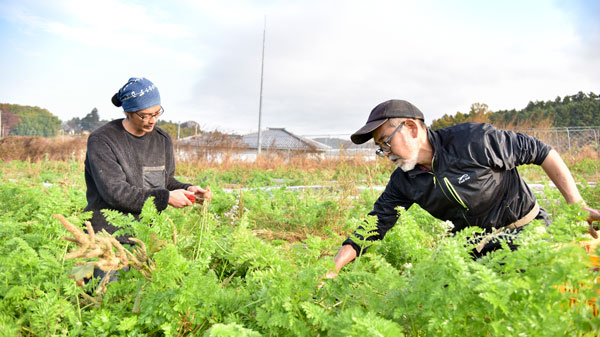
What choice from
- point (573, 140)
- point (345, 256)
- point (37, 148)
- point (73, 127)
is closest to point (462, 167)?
point (345, 256)

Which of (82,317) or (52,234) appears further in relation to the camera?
(52,234)

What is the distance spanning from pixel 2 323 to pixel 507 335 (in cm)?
191

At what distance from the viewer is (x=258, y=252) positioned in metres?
1.67

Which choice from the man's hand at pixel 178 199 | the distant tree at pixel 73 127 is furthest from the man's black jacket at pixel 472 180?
the distant tree at pixel 73 127

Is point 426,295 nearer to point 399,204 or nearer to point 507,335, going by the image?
point 507,335

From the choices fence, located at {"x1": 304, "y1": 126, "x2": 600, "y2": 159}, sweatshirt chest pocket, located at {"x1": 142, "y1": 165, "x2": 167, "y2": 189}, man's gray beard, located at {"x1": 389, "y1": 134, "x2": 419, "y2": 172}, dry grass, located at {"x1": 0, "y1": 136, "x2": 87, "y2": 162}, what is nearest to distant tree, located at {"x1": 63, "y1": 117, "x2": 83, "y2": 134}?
dry grass, located at {"x1": 0, "y1": 136, "x2": 87, "y2": 162}

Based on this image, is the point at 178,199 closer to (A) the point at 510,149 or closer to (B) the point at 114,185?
(B) the point at 114,185

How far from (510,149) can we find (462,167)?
1.13 ft

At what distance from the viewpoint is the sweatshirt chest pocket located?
3.19 meters

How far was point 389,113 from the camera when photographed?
8.61 feet

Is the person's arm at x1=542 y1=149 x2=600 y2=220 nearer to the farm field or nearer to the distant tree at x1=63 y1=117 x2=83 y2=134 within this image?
the farm field

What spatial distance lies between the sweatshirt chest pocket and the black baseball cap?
5.58 ft

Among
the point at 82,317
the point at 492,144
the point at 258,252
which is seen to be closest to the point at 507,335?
the point at 258,252

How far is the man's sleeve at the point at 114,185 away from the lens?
270 centimetres
